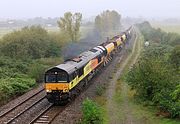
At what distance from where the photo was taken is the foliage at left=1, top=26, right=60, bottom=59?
52.3 metres

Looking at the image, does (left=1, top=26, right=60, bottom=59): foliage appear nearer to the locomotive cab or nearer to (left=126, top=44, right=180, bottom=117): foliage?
the locomotive cab

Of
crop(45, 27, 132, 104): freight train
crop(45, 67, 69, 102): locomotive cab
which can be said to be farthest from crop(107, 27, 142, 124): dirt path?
crop(45, 67, 69, 102): locomotive cab

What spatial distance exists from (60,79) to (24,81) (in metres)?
9.68

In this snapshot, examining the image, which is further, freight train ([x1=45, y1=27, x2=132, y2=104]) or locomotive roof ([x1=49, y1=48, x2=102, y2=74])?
locomotive roof ([x1=49, y1=48, x2=102, y2=74])

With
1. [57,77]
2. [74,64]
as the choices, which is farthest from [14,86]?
[57,77]

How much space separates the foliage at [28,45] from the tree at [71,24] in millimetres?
14321

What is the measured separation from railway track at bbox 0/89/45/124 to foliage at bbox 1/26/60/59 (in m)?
18.3

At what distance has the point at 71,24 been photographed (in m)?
75.3

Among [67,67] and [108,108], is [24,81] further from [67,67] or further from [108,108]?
[108,108]

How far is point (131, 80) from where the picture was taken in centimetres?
3148

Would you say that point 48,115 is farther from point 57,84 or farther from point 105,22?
point 105,22

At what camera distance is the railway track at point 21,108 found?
25.5 meters

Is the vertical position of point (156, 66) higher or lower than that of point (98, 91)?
higher

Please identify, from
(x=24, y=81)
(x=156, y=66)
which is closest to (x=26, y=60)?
(x=24, y=81)
